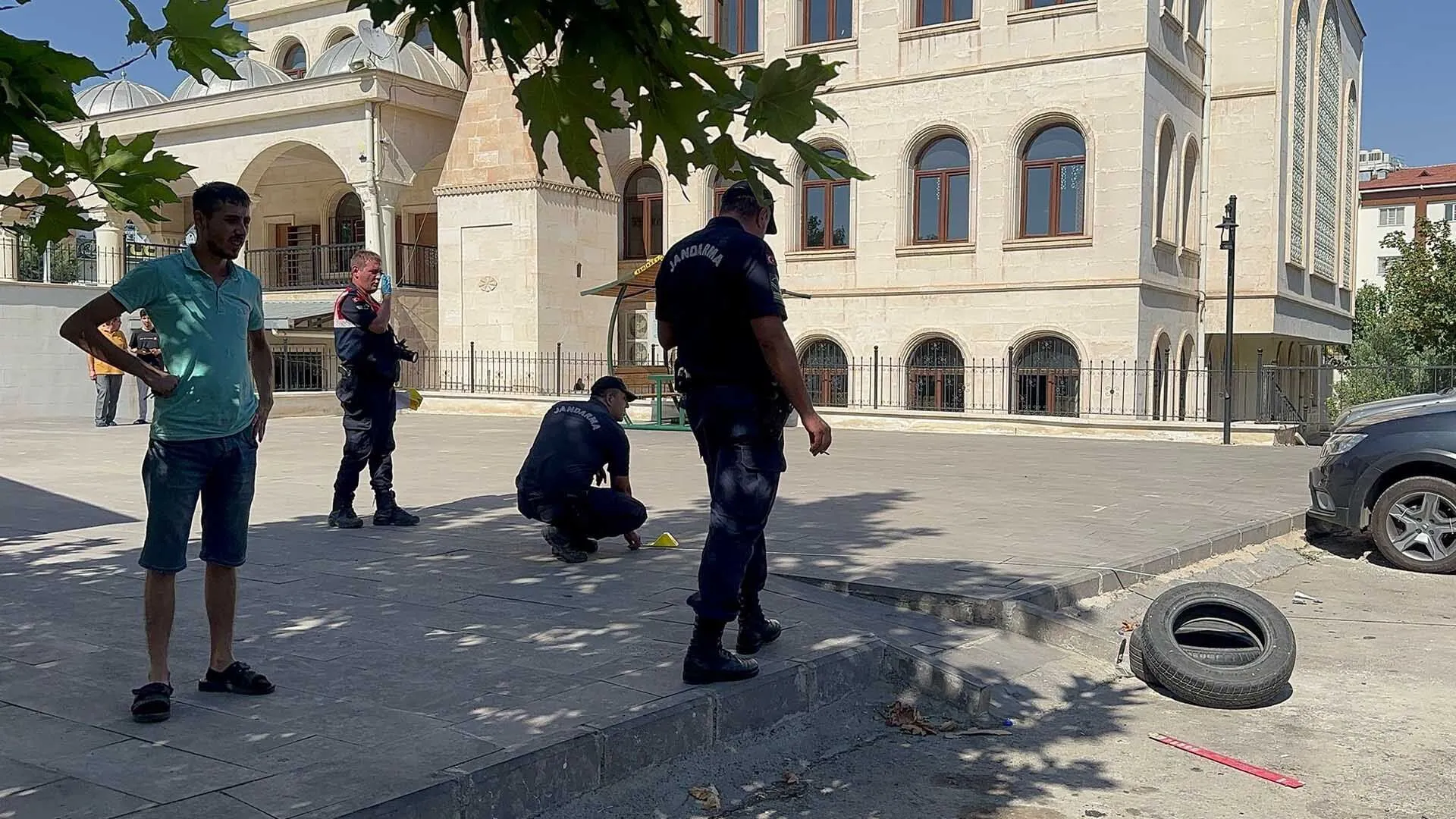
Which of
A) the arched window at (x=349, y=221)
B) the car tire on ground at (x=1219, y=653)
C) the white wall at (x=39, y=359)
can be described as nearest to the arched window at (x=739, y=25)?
the arched window at (x=349, y=221)

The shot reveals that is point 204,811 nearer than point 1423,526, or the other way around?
point 204,811

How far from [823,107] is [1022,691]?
3.57m

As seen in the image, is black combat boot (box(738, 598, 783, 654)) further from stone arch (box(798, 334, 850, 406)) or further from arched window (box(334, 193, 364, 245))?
arched window (box(334, 193, 364, 245))

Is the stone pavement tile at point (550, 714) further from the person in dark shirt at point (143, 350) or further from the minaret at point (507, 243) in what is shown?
the minaret at point (507, 243)

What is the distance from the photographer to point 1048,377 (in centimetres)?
2436

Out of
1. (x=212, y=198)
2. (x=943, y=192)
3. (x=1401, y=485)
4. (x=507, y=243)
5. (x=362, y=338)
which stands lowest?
(x=1401, y=485)

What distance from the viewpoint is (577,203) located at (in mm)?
27844

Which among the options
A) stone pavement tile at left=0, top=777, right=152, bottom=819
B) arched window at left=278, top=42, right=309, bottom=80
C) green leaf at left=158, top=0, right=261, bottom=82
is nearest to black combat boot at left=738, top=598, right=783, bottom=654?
stone pavement tile at left=0, top=777, right=152, bottom=819

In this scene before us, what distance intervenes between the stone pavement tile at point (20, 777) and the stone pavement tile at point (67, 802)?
0.02 meters

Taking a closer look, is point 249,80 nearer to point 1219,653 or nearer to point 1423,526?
point 1423,526

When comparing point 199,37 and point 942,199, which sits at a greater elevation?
point 942,199

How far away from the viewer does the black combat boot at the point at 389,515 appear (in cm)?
897

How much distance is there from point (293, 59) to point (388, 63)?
10.2 meters

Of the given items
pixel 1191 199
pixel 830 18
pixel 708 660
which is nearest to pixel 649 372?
pixel 830 18
